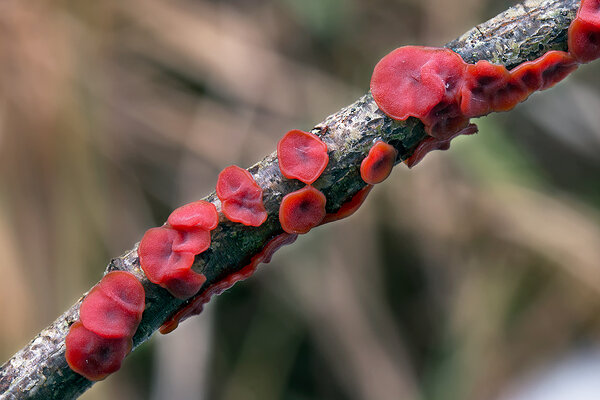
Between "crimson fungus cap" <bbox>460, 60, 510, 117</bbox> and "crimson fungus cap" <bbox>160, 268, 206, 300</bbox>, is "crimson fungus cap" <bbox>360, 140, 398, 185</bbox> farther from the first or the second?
"crimson fungus cap" <bbox>160, 268, 206, 300</bbox>

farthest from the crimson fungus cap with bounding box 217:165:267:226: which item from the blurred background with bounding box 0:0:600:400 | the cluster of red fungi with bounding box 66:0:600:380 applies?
the blurred background with bounding box 0:0:600:400

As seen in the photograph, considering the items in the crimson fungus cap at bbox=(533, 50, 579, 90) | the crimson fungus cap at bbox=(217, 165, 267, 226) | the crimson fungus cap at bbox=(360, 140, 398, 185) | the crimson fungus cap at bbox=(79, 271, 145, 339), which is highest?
the crimson fungus cap at bbox=(533, 50, 579, 90)

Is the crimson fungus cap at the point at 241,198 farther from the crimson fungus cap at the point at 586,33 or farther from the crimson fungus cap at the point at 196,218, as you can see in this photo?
A: the crimson fungus cap at the point at 586,33

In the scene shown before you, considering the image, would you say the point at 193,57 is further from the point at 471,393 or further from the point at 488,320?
the point at 471,393

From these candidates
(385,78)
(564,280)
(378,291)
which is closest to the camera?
(385,78)

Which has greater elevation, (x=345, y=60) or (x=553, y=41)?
(x=345, y=60)

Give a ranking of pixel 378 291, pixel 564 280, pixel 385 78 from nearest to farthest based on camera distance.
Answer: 1. pixel 385 78
2. pixel 564 280
3. pixel 378 291

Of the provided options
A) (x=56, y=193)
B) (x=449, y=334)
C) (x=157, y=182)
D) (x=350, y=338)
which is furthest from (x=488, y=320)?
(x=56, y=193)


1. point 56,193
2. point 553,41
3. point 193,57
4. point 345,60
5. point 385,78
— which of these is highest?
point 345,60
